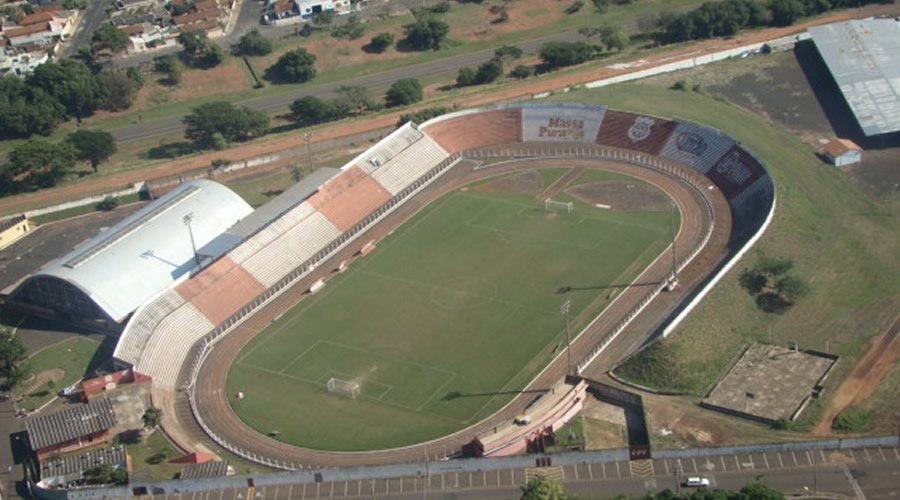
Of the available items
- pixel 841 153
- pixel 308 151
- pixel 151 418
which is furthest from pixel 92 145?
pixel 841 153

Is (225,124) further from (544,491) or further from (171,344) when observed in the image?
(544,491)

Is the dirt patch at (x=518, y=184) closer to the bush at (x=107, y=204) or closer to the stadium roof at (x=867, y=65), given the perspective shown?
the stadium roof at (x=867, y=65)

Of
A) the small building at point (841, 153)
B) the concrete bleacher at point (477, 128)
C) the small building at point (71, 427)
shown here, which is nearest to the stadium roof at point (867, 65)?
the small building at point (841, 153)

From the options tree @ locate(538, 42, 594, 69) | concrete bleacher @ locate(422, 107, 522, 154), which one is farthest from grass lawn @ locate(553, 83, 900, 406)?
tree @ locate(538, 42, 594, 69)

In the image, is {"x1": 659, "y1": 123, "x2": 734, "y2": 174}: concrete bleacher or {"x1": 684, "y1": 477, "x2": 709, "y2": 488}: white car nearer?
{"x1": 684, "y1": 477, "x2": 709, "y2": 488}: white car

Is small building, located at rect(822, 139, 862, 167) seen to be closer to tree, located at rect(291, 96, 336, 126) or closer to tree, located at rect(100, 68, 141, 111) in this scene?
tree, located at rect(291, 96, 336, 126)

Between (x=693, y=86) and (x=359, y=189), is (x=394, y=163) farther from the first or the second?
(x=693, y=86)
